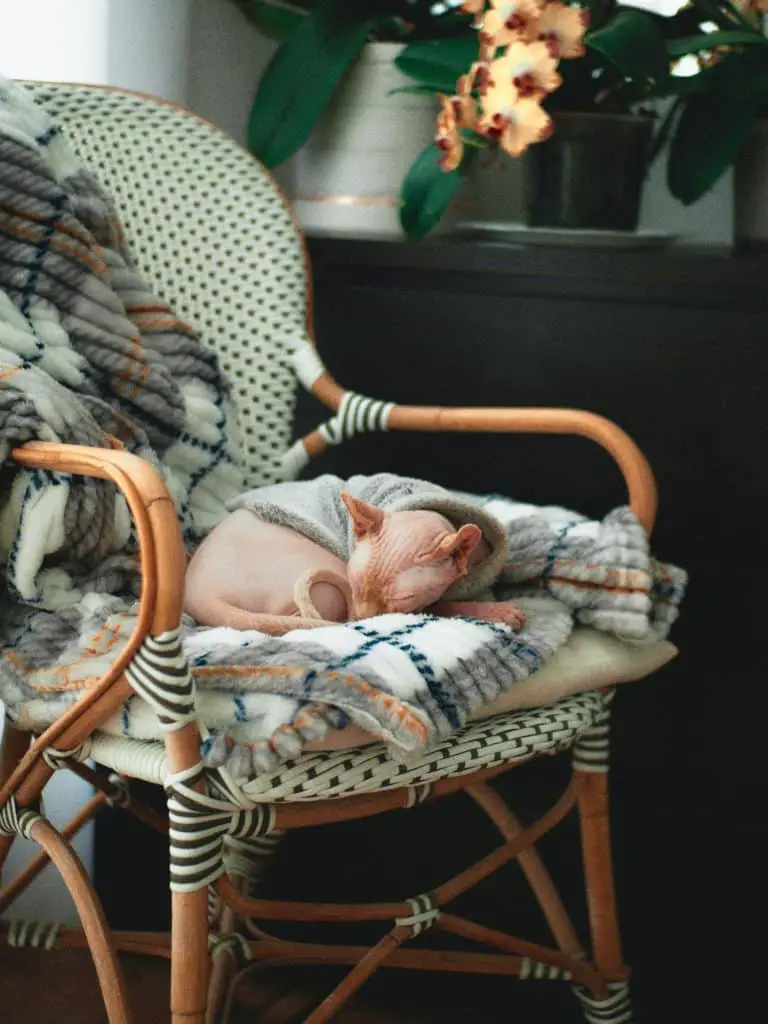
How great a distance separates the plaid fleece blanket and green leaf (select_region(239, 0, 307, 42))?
589 millimetres

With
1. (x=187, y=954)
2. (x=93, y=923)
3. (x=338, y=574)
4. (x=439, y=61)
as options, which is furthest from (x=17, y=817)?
(x=439, y=61)

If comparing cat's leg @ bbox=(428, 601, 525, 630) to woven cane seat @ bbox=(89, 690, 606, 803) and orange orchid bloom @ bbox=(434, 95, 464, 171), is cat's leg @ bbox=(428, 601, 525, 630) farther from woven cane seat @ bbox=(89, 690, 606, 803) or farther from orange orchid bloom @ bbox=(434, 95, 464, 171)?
orange orchid bloom @ bbox=(434, 95, 464, 171)

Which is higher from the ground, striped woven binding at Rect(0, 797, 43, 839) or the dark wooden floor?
striped woven binding at Rect(0, 797, 43, 839)

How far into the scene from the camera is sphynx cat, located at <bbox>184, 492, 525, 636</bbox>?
3.47ft

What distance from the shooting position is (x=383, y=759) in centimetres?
95

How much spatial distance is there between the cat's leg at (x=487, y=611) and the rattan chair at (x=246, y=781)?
0.27 feet

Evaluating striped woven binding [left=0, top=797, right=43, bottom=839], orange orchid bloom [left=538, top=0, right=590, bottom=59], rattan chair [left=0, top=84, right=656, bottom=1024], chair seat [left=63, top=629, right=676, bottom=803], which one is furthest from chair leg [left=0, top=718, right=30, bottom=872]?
orange orchid bloom [left=538, top=0, right=590, bottom=59]

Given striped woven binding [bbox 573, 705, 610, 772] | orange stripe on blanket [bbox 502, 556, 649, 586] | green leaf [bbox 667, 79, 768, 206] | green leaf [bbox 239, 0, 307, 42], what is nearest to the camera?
orange stripe on blanket [bbox 502, 556, 649, 586]

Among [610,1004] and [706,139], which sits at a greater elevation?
[706,139]

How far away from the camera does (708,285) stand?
4.61ft

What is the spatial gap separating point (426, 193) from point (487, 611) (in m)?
0.68

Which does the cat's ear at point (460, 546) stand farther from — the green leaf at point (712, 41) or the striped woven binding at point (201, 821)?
the green leaf at point (712, 41)

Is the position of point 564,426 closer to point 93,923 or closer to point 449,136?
point 449,136

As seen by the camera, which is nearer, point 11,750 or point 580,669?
point 580,669
